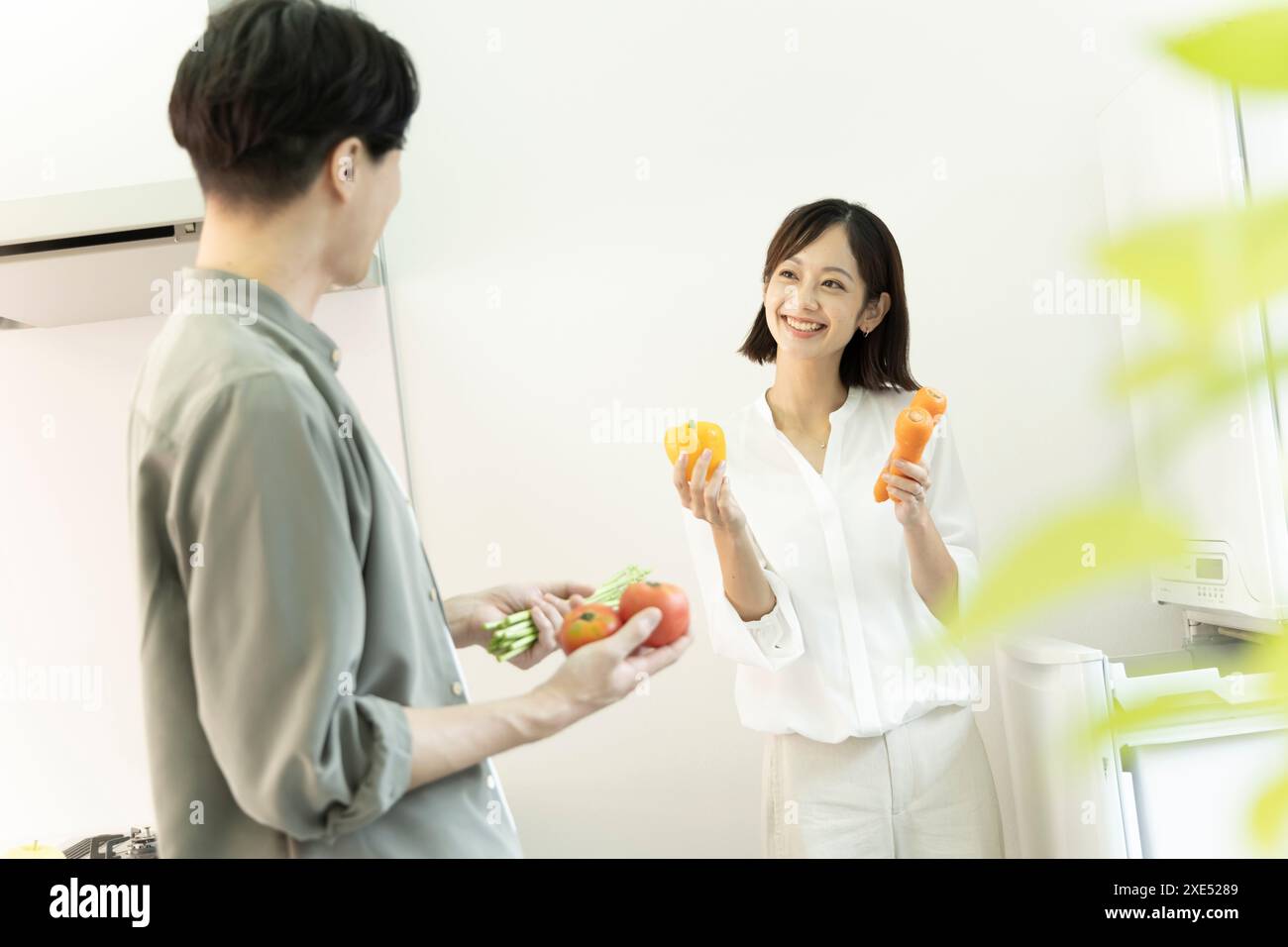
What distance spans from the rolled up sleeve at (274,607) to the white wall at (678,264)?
133 cm

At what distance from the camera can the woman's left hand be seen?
141 cm

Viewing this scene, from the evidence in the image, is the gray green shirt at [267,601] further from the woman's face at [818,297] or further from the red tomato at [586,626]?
the woman's face at [818,297]

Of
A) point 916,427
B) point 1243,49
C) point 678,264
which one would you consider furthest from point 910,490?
point 1243,49

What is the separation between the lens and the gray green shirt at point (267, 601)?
65 cm

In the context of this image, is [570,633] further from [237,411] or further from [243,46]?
[243,46]

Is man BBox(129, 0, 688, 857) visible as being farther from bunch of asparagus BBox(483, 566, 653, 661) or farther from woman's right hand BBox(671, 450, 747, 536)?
woman's right hand BBox(671, 450, 747, 536)

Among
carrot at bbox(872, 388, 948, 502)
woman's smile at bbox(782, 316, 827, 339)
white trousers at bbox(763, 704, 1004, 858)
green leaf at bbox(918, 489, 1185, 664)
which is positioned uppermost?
woman's smile at bbox(782, 316, 827, 339)

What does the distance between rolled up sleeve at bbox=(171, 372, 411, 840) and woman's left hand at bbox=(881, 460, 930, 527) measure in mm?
904

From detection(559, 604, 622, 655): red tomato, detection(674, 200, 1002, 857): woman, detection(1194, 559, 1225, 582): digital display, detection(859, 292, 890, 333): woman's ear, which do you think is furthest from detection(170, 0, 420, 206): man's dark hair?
detection(1194, 559, 1225, 582): digital display

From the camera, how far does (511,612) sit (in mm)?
1047

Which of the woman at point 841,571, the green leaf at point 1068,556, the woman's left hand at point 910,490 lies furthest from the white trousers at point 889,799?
the green leaf at point 1068,556

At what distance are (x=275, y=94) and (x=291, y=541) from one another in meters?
0.30

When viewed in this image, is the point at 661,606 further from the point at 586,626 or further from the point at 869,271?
the point at 869,271
